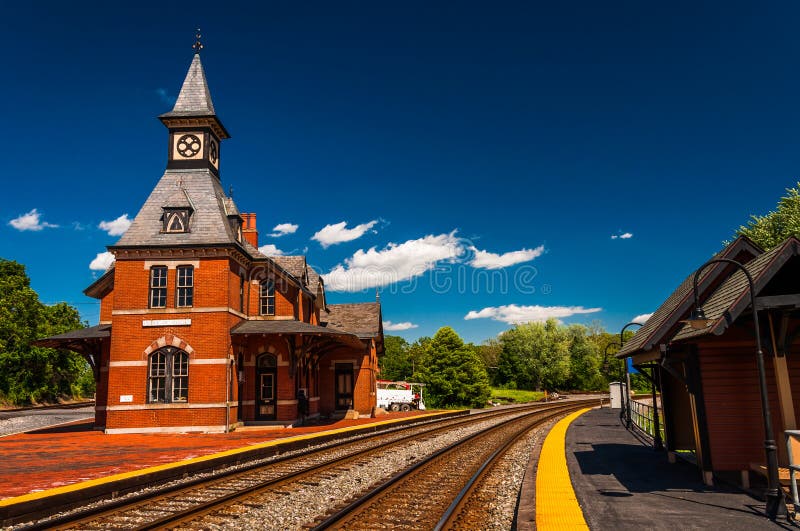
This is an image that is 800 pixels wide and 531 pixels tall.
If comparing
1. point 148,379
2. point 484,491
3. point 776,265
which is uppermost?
point 776,265

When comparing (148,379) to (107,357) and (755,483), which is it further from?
(755,483)

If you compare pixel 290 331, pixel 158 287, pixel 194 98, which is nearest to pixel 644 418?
pixel 290 331

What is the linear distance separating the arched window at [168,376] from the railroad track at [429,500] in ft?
41.7

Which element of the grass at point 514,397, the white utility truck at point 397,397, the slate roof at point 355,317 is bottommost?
the grass at point 514,397

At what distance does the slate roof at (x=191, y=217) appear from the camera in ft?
76.6

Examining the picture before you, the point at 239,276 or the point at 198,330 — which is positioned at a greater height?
the point at 239,276

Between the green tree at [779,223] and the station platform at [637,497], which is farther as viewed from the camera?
the green tree at [779,223]

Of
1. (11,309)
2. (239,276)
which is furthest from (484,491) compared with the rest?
(11,309)

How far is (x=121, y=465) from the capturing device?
12984 mm

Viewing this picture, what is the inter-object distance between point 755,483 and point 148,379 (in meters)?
21.4

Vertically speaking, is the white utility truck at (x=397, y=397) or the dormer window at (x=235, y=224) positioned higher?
the dormer window at (x=235, y=224)

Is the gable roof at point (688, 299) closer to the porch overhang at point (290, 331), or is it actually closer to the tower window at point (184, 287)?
the porch overhang at point (290, 331)

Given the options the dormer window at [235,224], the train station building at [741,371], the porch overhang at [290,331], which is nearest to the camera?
the train station building at [741,371]

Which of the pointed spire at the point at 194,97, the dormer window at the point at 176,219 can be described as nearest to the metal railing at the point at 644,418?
the dormer window at the point at 176,219
